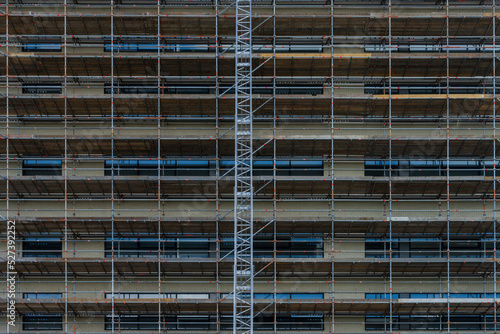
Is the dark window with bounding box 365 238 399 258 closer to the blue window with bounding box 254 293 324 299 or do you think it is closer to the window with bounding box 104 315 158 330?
the blue window with bounding box 254 293 324 299

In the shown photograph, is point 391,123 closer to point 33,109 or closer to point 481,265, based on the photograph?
point 481,265

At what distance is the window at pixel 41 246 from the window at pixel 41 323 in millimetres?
2514

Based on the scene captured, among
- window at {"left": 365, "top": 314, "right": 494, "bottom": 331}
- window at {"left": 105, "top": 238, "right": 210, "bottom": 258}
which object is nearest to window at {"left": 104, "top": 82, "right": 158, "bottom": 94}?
window at {"left": 105, "top": 238, "right": 210, "bottom": 258}

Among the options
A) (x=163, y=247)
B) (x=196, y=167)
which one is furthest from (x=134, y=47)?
(x=163, y=247)

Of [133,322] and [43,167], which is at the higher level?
[43,167]

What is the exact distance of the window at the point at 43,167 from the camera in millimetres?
24266

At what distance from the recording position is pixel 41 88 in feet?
80.8

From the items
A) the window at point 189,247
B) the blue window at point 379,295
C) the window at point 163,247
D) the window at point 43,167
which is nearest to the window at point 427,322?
the blue window at point 379,295

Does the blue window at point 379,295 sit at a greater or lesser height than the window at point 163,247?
lesser

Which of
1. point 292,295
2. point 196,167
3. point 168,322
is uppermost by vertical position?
point 196,167

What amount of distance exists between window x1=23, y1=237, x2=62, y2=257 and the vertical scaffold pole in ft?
24.9

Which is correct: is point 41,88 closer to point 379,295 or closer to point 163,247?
point 163,247

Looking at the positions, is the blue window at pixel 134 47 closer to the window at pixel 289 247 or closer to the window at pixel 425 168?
the window at pixel 289 247

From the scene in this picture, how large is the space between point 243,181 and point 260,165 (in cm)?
186
